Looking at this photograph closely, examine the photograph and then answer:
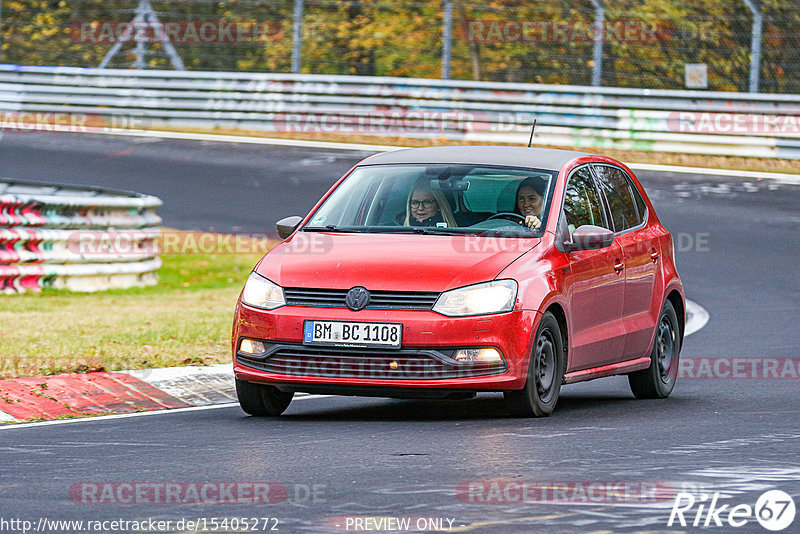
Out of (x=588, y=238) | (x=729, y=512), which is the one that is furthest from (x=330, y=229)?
(x=729, y=512)

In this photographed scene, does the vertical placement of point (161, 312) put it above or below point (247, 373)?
below

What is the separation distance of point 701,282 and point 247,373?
980cm

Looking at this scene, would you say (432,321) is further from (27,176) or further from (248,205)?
(27,176)

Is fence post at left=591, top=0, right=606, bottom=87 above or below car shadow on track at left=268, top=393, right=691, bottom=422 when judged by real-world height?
above

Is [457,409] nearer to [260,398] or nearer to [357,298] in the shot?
[260,398]


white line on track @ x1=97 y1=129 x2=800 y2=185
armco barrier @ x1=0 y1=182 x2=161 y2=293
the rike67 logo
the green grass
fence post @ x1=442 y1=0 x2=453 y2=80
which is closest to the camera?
the rike67 logo

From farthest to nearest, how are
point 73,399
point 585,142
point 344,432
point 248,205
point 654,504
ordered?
point 585,142, point 248,205, point 73,399, point 344,432, point 654,504

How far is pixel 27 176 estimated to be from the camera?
25969mm

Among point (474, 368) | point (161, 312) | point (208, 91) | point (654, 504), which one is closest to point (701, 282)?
point (161, 312)

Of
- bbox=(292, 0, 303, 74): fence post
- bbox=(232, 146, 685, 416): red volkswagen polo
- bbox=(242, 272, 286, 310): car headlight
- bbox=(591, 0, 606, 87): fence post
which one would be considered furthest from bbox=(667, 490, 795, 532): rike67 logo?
bbox=(292, 0, 303, 74): fence post

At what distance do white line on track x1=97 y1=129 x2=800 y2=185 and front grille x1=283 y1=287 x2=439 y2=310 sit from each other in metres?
17.4

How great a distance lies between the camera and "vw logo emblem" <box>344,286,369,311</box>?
8.91 metres

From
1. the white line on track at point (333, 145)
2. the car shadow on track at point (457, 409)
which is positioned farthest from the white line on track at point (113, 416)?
the white line on track at point (333, 145)

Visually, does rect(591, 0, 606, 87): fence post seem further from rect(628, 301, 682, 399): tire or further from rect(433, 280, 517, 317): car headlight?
rect(433, 280, 517, 317): car headlight
